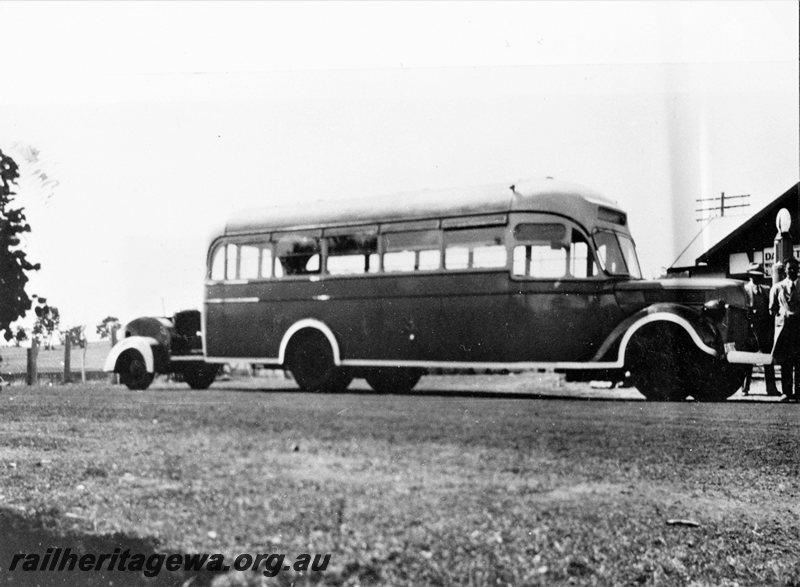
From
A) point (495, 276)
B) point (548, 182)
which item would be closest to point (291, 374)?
point (495, 276)

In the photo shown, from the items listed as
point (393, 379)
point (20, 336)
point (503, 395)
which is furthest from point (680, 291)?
point (20, 336)

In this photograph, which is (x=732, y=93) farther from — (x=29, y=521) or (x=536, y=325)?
(x=29, y=521)

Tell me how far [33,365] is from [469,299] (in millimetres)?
1829

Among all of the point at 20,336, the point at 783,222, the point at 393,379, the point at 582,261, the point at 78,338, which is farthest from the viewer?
the point at 20,336

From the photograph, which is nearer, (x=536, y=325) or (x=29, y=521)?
(x=536, y=325)

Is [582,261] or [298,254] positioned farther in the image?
[298,254]

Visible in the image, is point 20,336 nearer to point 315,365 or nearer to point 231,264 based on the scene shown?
point 231,264

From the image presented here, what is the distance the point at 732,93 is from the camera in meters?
2.71

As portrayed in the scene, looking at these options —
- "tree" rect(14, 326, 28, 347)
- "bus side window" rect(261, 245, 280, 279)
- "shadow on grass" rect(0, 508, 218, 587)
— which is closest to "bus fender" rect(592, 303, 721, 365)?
"bus side window" rect(261, 245, 280, 279)

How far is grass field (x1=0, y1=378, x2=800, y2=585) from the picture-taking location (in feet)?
7.85

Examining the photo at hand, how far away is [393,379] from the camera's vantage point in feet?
8.05

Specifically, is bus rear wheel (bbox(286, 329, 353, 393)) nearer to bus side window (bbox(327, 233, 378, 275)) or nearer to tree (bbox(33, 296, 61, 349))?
bus side window (bbox(327, 233, 378, 275))

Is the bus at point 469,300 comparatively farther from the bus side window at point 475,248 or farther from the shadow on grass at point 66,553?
the shadow on grass at point 66,553

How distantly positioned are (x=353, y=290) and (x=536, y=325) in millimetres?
657
